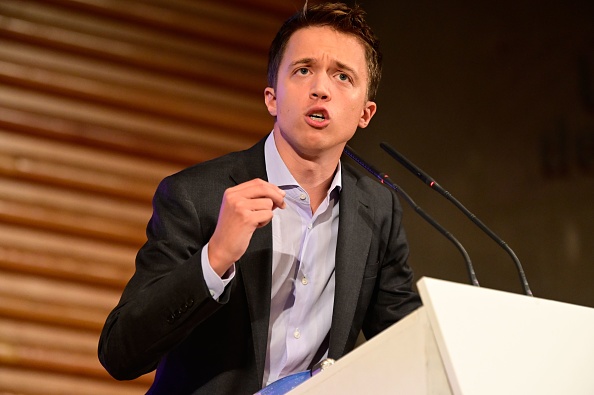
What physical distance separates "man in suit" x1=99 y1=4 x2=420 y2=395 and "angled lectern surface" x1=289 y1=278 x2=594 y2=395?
1.62ft

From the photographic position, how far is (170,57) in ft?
12.6

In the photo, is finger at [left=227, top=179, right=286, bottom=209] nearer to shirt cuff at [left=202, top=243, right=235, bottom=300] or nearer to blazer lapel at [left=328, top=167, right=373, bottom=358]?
shirt cuff at [left=202, top=243, right=235, bottom=300]

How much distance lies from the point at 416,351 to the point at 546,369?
0.24m

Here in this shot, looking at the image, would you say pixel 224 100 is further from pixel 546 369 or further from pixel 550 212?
pixel 546 369

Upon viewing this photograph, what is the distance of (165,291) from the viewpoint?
5.88ft

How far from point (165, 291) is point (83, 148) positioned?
6.87ft

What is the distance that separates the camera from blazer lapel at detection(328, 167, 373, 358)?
6.86 ft

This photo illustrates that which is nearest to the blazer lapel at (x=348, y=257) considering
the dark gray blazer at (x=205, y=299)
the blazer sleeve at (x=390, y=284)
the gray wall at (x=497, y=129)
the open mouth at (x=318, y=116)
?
the dark gray blazer at (x=205, y=299)

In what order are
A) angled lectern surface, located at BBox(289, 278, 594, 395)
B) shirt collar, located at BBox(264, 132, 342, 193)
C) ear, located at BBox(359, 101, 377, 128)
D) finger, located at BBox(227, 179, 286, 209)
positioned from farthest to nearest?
ear, located at BBox(359, 101, 377, 128) < shirt collar, located at BBox(264, 132, 342, 193) < finger, located at BBox(227, 179, 286, 209) < angled lectern surface, located at BBox(289, 278, 594, 395)

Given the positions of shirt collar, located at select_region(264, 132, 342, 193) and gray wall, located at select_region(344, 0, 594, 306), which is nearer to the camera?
shirt collar, located at select_region(264, 132, 342, 193)

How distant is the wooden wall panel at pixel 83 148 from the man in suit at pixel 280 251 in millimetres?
1507

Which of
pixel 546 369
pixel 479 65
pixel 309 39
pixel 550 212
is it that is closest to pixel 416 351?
pixel 546 369

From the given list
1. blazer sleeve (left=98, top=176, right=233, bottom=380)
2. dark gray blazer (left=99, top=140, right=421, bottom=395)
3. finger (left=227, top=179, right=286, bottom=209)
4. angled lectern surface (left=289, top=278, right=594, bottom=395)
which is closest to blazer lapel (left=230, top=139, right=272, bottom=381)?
dark gray blazer (left=99, top=140, right=421, bottom=395)

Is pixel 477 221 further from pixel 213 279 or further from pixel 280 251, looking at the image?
pixel 213 279
